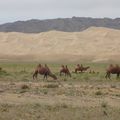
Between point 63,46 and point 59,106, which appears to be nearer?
point 59,106

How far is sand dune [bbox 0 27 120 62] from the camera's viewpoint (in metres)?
119

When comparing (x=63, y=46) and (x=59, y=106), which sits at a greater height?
(x=63, y=46)

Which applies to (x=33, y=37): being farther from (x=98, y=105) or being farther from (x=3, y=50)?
(x=98, y=105)

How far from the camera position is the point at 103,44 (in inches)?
5187

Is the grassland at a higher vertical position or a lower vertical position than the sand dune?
lower

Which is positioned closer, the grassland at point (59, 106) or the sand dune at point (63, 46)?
the grassland at point (59, 106)

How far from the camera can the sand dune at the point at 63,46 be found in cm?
11925

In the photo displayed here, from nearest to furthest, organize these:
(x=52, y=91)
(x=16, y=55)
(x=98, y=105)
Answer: (x=98, y=105) → (x=52, y=91) → (x=16, y=55)

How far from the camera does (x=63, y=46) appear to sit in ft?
428

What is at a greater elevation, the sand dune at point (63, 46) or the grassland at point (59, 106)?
the sand dune at point (63, 46)

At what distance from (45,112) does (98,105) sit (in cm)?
392

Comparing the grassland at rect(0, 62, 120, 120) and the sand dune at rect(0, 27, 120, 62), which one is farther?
the sand dune at rect(0, 27, 120, 62)

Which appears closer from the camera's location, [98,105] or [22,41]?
[98,105]

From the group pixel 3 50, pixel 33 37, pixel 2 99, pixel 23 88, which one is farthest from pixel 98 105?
pixel 33 37
